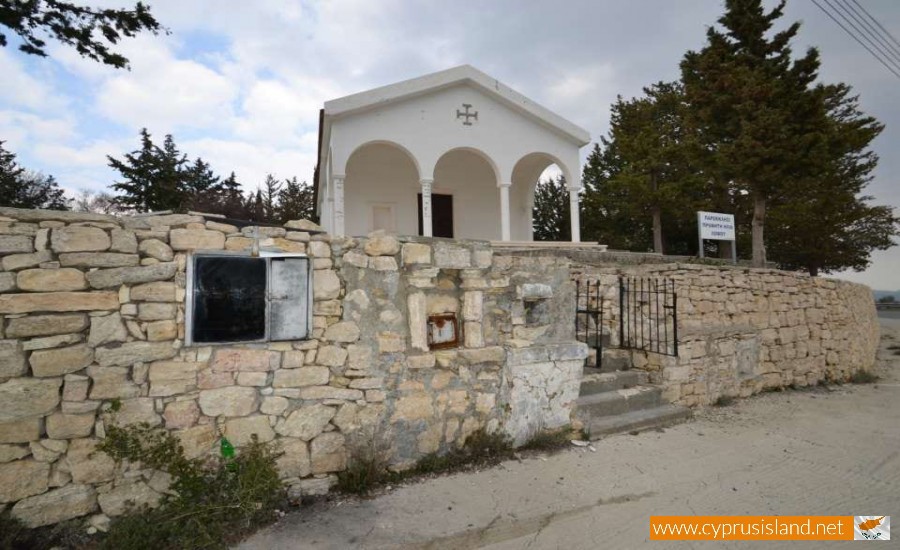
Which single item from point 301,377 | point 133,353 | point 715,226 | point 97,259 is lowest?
point 301,377

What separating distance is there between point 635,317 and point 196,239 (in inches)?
220

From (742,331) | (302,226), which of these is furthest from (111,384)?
(742,331)

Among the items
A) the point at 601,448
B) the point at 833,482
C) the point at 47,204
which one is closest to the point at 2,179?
the point at 47,204

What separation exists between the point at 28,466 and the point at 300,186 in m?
22.5

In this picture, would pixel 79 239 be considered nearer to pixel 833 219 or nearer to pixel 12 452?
pixel 12 452

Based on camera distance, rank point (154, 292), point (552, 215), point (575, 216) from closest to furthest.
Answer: point (154, 292) → point (575, 216) → point (552, 215)

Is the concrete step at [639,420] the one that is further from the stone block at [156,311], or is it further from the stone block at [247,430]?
the stone block at [156,311]

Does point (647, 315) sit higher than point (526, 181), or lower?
lower

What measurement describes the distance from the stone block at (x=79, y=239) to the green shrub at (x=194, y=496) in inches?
46.5

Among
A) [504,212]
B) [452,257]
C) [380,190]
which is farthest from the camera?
[380,190]

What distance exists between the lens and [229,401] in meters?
3.03

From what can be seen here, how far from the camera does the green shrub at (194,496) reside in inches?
101

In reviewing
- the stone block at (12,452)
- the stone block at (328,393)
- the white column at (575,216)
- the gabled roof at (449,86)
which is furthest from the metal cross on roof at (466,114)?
the stone block at (12,452)

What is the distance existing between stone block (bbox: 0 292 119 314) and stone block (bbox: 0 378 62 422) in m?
0.44
